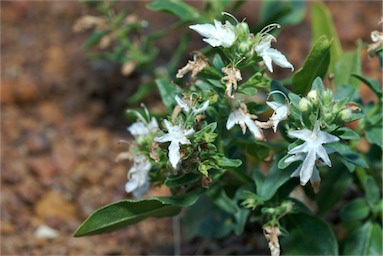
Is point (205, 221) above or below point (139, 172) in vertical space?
below

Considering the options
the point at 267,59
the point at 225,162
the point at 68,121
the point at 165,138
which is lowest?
the point at 68,121

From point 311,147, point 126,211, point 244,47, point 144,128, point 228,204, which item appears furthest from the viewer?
point 228,204

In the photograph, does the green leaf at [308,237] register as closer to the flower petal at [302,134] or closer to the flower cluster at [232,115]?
the flower cluster at [232,115]

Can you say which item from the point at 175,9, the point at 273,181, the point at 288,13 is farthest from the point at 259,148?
the point at 288,13

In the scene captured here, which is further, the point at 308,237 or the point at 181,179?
the point at 308,237

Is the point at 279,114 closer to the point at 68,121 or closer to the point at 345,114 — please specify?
the point at 345,114

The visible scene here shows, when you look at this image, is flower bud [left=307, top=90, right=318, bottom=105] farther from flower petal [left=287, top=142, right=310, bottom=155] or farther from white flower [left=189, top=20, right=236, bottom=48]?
white flower [left=189, top=20, right=236, bottom=48]

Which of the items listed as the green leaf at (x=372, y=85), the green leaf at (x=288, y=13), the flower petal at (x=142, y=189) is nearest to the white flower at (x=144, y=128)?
the flower petal at (x=142, y=189)

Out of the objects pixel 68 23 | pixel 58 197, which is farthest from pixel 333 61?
pixel 68 23
